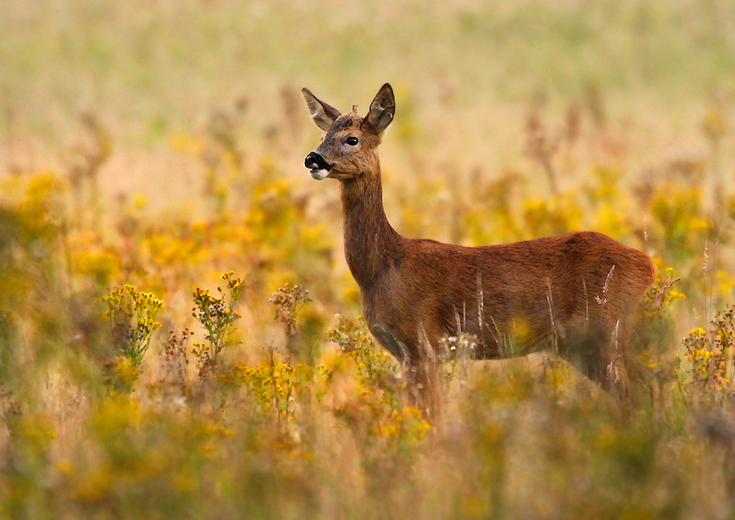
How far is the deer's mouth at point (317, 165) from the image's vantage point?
258 inches

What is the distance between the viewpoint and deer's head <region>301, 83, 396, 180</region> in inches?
265

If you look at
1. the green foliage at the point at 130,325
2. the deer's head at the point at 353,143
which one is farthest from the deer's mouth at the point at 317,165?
the green foliage at the point at 130,325

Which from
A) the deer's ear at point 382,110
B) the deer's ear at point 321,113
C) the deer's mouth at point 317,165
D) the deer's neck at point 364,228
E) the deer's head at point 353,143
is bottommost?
the deer's neck at point 364,228

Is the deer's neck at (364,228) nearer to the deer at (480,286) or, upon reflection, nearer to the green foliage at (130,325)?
the deer at (480,286)

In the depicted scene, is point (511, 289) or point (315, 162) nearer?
point (315, 162)

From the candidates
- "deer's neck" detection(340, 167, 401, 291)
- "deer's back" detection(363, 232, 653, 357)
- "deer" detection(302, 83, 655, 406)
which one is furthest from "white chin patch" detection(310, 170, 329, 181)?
"deer's back" detection(363, 232, 653, 357)

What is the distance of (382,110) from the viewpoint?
7113 mm

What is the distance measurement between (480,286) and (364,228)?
1033 millimetres

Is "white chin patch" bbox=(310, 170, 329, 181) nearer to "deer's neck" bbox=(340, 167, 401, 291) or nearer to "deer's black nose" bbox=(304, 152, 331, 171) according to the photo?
"deer's black nose" bbox=(304, 152, 331, 171)

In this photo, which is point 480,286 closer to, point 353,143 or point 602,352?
point 602,352

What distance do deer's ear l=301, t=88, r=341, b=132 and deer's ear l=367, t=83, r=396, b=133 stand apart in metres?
0.49

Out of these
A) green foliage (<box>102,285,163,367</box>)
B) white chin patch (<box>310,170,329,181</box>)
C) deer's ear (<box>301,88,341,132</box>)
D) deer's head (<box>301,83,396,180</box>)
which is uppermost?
deer's ear (<box>301,88,341,132</box>)

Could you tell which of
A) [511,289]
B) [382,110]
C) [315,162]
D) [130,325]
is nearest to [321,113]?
[382,110]

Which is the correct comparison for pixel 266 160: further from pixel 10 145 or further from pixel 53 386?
pixel 10 145
